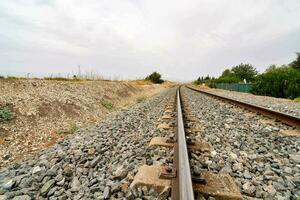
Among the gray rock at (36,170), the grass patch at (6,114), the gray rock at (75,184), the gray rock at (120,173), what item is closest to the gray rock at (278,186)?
the gray rock at (120,173)

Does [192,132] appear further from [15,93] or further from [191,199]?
[15,93]

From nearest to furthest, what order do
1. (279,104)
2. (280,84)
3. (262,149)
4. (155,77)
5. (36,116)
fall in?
1. (262,149)
2. (36,116)
3. (279,104)
4. (280,84)
5. (155,77)

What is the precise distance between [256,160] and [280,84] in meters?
17.1

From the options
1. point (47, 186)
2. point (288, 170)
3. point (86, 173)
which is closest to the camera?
point (47, 186)

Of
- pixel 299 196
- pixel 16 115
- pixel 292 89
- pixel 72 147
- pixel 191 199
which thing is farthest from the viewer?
pixel 292 89

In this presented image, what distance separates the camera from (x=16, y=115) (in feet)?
18.3

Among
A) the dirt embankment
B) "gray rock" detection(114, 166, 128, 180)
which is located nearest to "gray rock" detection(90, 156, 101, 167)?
"gray rock" detection(114, 166, 128, 180)

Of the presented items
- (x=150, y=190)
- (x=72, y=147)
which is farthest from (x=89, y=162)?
(x=150, y=190)

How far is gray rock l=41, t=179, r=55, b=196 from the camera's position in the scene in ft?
7.61

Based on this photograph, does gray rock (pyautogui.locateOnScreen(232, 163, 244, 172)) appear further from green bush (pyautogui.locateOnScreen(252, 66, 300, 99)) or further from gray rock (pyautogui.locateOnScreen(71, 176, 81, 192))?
green bush (pyautogui.locateOnScreen(252, 66, 300, 99))

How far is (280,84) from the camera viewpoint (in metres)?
17.2

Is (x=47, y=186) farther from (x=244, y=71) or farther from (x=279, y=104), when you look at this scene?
(x=244, y=71)

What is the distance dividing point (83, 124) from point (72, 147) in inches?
118

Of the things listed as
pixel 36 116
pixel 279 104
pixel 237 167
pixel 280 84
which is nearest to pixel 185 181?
pixel 237 167
